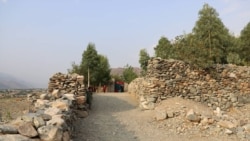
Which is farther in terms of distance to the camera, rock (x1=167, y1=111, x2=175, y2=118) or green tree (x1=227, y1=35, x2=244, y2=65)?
green tree (x1=227, y1=35, x2=244, y2=65)

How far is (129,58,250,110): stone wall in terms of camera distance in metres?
14.6

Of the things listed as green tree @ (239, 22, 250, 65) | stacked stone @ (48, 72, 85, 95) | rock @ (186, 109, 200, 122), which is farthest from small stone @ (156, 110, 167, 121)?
green tree @ (239, 22, 250, 65)

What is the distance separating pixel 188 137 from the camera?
9.70 metres

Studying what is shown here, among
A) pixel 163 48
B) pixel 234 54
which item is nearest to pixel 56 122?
pixel 234 54

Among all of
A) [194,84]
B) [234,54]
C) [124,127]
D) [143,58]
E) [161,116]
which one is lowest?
[124,127]

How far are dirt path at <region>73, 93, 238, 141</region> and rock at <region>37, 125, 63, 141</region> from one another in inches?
102

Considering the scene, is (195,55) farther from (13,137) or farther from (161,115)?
(13,137)

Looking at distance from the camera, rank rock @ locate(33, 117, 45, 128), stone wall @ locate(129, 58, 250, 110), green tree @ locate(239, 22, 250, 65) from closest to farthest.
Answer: rock @ locate(33, 117, 45, 128) < stone wall @ locate(129, 58, 250, 110) < green tree @ locate(239, 22, 250, 65)

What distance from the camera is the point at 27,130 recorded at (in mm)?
5031

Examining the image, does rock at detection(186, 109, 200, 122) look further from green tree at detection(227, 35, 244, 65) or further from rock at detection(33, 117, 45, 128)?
green tree at detection(227, 35, 244, 65)

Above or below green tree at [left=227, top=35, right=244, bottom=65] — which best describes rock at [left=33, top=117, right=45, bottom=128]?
below

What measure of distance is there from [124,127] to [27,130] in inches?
227

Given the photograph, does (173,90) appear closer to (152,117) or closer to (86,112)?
(152,117)

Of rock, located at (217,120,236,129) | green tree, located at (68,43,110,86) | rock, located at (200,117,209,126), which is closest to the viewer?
rock, located at (217,120,236,129)
